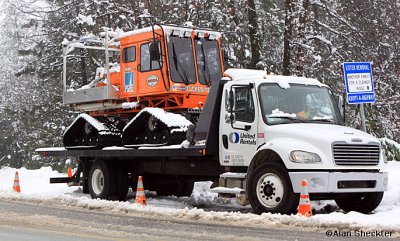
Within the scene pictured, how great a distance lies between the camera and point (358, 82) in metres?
14.0

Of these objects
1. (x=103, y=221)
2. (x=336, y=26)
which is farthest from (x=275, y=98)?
(x=336, y=26)

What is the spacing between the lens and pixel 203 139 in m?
12.5

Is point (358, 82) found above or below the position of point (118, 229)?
above

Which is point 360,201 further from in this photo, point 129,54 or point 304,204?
point 129,54

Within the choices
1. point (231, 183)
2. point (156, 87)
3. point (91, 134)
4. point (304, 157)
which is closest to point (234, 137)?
point (231, 183)

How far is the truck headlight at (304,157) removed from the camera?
10.8 meters

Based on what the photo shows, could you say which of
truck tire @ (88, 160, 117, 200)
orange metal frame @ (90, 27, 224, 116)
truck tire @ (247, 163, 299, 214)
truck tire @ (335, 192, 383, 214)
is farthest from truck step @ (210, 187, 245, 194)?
truck tire @ (88, 160, 117, 200)

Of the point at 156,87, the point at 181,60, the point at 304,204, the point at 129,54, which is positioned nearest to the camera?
the point at 304,204

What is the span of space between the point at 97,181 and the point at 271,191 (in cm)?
575

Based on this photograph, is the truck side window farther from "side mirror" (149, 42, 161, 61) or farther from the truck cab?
"side mirror" (149, 42, 161, 61)

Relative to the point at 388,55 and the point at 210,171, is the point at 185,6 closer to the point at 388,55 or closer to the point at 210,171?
the point at 388,55

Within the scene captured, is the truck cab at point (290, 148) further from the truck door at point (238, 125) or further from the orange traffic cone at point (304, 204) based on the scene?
the orange traffic cone at point (304, 204)

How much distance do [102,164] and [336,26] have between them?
13.1 metres

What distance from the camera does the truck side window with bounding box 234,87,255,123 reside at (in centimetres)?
1199
